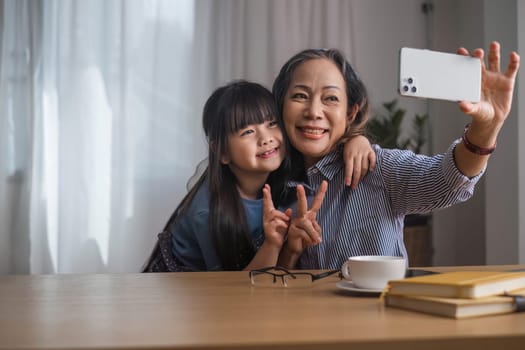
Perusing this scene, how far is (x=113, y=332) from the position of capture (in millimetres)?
638

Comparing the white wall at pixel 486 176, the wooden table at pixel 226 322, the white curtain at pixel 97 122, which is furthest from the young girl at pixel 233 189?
the white wall at pixel 486 176

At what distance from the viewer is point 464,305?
680 millimetres

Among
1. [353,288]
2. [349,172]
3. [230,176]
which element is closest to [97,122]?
[230,176]

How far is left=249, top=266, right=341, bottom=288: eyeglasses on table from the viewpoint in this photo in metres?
1.00

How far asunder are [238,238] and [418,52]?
0.74 m

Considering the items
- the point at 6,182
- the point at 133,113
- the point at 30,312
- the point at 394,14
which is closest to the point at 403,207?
the point at 30,312

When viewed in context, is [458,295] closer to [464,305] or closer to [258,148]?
→ [464,305]

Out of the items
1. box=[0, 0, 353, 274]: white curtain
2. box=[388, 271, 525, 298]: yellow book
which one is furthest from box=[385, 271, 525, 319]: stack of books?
box=[0, 0, 353, 274]: white curtain

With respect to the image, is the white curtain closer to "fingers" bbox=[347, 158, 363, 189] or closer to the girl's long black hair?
the girl's long black hair

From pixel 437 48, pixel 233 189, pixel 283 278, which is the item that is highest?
pixel 437 48

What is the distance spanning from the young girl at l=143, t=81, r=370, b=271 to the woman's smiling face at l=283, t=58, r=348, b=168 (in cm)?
6

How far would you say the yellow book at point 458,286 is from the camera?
2.32 ft

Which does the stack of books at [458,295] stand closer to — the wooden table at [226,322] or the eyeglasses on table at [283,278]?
the wooden table at [226,322]

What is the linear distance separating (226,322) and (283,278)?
0.32 m
